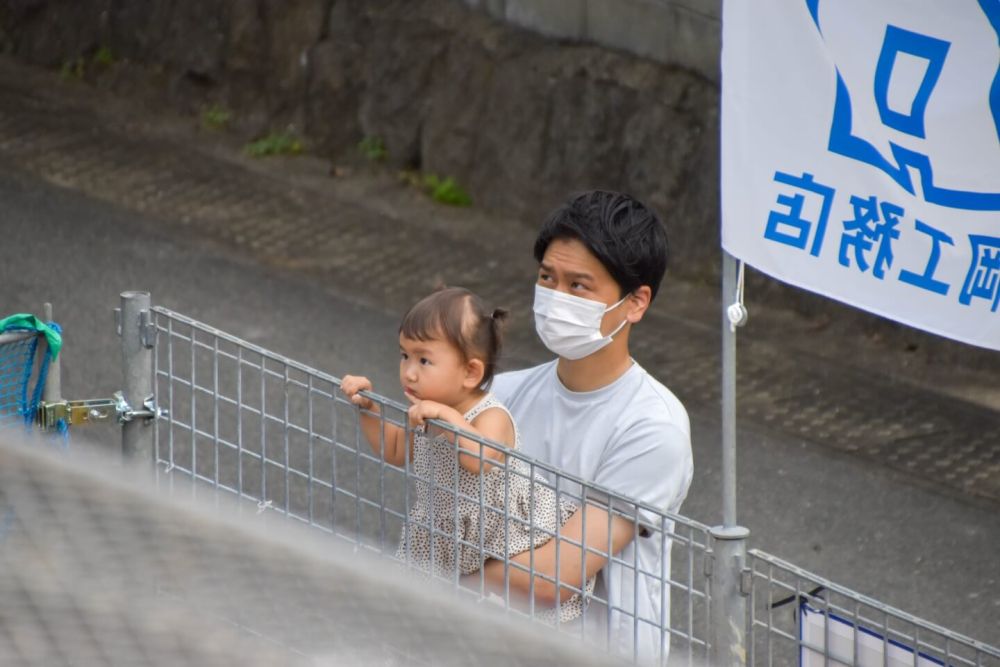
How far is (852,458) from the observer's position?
6824mm

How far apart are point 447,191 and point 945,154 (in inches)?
231

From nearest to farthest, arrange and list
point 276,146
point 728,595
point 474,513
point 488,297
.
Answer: point 728,595, point 474,513, point 488,297, point 276,146

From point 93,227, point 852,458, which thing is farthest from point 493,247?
point 852,458

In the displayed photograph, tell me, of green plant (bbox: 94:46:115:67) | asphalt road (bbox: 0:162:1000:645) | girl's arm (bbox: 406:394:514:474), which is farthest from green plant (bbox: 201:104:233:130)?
girl's arm (bbox: 406:394:514:474)

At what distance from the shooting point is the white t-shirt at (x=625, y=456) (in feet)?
11.6

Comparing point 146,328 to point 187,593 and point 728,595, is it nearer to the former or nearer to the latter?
point 728,595

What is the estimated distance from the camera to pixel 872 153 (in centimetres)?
361

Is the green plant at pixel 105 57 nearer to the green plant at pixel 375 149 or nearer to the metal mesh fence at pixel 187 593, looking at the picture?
the green plant at pixel 375 149

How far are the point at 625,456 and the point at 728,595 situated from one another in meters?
0.41

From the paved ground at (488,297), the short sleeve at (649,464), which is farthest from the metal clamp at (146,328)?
the paved ground at (488,297)

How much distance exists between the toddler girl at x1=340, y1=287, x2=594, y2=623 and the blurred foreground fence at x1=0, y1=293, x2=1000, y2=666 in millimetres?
23

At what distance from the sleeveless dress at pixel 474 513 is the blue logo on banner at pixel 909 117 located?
3.07ft

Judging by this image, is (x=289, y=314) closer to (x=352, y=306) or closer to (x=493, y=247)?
(x=352, y=306)

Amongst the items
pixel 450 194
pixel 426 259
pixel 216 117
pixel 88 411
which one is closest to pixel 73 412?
pixel 88 411
